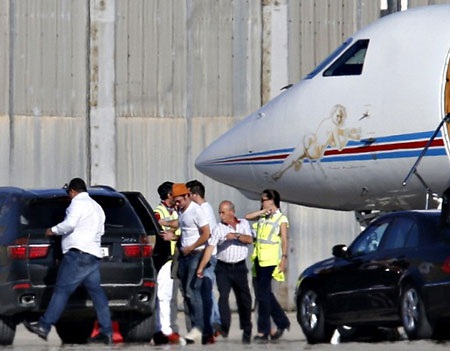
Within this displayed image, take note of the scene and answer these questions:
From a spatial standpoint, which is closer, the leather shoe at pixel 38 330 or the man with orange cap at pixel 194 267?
the leather shoe at pixel 38 330

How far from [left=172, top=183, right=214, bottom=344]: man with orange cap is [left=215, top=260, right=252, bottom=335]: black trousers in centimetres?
16

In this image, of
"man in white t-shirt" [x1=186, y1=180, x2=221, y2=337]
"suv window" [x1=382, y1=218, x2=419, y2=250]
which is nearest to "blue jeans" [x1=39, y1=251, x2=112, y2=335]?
"man in white t-shirt" [x1=186, y1=180, x2=221, y2=337]

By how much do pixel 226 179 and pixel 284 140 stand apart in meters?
1.19

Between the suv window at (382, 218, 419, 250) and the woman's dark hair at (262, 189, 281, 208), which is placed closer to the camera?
the suv window at (382, 218, 419, 250)

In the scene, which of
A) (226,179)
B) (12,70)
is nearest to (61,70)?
(12,70)

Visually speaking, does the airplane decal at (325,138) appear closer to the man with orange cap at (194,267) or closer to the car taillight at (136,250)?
the man with orange cap at (194,267)

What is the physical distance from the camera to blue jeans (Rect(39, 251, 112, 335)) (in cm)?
1495

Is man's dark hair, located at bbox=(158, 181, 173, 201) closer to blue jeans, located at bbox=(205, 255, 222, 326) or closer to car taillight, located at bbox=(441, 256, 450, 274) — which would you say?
blue jeans, located at bbox=(205, 255, 222, 326)

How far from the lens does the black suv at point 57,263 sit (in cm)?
1510

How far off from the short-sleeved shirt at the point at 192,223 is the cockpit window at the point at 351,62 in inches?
88.7

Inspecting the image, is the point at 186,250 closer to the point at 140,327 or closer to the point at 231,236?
the point at 231,236

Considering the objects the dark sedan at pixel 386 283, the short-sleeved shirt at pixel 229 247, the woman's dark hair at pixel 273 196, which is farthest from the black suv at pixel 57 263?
the dark sedan at pixel 386 283

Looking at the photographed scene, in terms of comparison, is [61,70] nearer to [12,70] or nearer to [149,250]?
[12,70]

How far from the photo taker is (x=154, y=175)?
22.7 m
